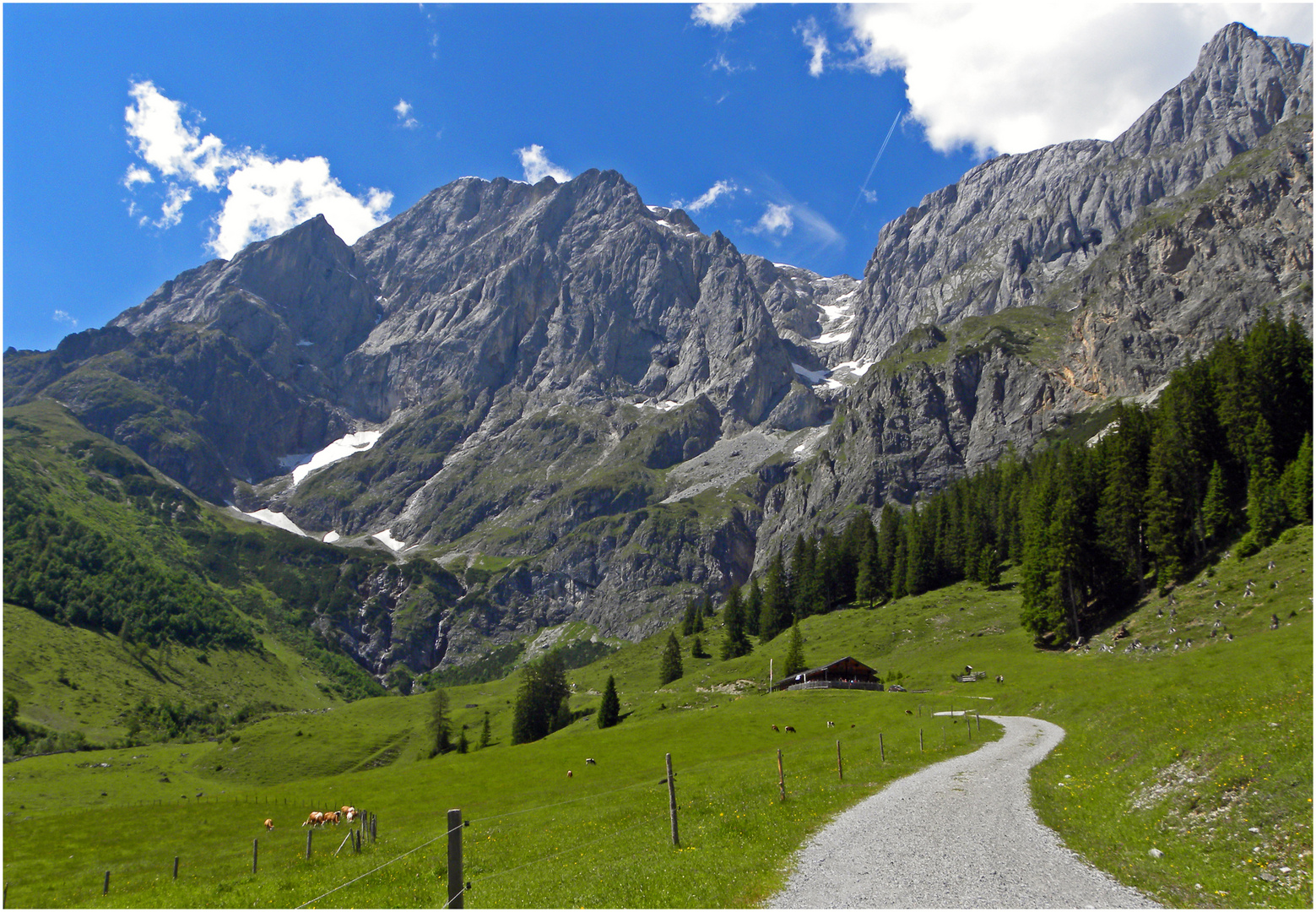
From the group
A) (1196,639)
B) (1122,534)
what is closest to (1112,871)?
(1196,639)

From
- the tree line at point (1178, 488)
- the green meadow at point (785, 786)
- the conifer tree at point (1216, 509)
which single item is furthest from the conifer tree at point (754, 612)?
the conifer tree at point (1216, 509)

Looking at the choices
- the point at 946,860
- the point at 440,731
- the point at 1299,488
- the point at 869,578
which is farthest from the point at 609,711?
the point at 946,860

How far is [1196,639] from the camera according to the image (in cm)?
6400

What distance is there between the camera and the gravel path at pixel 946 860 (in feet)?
52.0

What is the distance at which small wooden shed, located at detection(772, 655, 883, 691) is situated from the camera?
92000mm

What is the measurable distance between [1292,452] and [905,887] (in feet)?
319

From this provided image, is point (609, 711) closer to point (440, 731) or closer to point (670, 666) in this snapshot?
point (670, 666)

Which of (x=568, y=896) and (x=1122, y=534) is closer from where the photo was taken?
(x=568, y=896)

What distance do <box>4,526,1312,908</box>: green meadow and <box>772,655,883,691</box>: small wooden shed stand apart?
4926mm

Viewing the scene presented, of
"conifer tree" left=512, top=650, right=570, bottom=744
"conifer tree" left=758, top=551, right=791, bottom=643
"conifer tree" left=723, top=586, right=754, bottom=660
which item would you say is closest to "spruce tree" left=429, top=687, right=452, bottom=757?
"conifer tree" left=512, top=650, right=570, bottom=744

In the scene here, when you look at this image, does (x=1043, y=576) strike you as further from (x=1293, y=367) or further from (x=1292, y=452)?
(x=1293, y=367)

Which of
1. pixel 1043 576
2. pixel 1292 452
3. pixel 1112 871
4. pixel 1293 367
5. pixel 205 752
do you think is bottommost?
pixel 205 752

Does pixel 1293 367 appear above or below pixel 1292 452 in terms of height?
above

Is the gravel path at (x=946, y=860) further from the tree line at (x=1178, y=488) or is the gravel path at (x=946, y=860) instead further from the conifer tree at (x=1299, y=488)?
the tree line at (x=1178, y=488)
